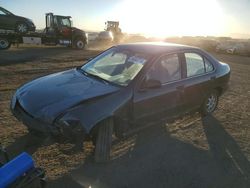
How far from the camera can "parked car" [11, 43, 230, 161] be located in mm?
4336

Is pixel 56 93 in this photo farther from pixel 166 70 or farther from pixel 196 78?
pixel 196 78

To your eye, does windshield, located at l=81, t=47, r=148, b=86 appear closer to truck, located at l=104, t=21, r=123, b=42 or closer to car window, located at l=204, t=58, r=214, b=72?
car window, located at l=204, t=58, r=214, b=72

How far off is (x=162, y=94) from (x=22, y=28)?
18.9m

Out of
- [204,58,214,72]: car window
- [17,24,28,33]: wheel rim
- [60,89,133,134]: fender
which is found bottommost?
[60,89,133,134]: fender

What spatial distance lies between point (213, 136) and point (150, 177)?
84.7 inches

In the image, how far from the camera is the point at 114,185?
4.16 metres

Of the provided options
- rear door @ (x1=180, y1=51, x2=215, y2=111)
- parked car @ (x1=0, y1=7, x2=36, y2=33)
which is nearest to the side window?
rear door @ (x1=180, y1=51, x2=215, y2=111)

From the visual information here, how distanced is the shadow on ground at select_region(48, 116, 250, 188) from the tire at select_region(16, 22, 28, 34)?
18.5m

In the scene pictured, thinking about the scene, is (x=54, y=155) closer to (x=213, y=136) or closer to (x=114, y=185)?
(x=114, y=185)

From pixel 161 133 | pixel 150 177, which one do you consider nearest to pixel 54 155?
pixel 150 177

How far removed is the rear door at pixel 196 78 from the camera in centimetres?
609

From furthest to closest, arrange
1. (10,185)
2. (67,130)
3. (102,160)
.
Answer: (102,160)
(67,130)
(10,185)

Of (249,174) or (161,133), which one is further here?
(161,133)

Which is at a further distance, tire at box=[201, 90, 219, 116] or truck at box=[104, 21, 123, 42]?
truck at box=[104, 21, 123, 42]
